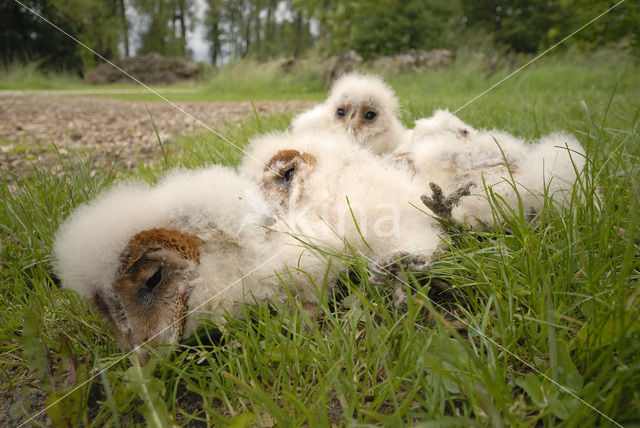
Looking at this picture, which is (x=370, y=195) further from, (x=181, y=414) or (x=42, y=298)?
(x=42, y=298)

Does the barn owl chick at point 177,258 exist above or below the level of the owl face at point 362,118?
below

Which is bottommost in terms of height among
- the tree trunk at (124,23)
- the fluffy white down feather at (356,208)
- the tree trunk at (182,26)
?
the fluffy white down feather at (356,208)

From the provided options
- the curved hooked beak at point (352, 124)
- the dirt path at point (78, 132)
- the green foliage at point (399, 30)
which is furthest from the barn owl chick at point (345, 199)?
the green foliage at point (399, 30)

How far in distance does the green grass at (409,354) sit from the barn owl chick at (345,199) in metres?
0.14

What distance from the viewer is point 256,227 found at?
137 centimetres

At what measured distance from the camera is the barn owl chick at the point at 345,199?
1.45m

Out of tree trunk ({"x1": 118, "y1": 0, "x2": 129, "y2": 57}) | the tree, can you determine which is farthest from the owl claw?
the tree

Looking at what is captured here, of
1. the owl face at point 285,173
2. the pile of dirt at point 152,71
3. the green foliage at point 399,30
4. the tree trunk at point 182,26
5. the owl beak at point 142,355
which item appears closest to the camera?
the owl beak at point 142,355

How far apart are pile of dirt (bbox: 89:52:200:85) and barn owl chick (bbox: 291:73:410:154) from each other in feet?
61.9

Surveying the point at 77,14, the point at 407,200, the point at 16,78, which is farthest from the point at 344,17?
the point at 407,200

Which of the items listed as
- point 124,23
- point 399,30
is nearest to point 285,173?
point 124,23

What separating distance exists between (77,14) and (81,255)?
539 cm

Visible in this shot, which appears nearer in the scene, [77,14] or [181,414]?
[181,414]

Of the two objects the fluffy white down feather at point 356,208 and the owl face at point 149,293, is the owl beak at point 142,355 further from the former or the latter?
the fluffy white down feather at point 356,208
